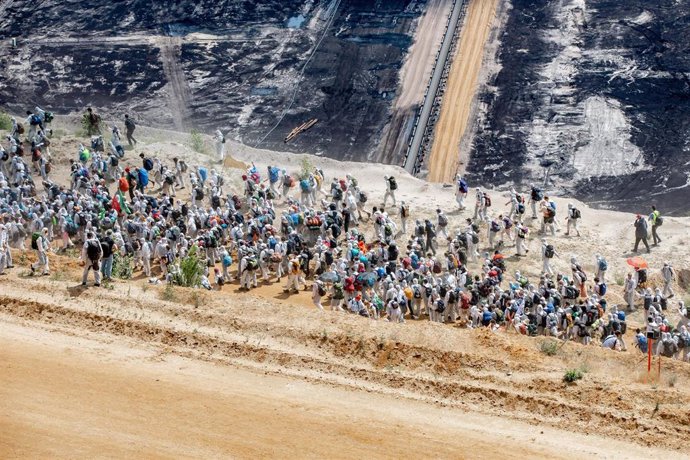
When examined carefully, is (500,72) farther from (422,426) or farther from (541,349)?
(422,426)

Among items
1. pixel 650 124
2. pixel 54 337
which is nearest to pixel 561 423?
pixel 54 337

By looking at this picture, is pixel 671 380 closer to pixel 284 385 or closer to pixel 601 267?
pixel 284 385

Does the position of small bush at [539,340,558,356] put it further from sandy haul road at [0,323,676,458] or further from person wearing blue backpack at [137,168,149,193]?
person wearing blue backpack at [137,168,149,193]

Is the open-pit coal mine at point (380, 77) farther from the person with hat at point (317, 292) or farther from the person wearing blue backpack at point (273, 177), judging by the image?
the person with hat at point (317, 292)

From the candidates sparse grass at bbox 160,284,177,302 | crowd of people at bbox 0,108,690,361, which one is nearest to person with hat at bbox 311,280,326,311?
crowd of people at bbox 0,108,690,361

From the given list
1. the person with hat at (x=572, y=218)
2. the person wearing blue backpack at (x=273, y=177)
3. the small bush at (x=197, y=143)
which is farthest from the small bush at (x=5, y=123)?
the person with hat at (x=572, y=218)

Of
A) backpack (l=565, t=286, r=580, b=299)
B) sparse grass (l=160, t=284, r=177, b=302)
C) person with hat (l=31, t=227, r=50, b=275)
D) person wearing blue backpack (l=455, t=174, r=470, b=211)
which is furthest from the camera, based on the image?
person wearing blue backpack (l=455, t=174, r=470, b=211)
